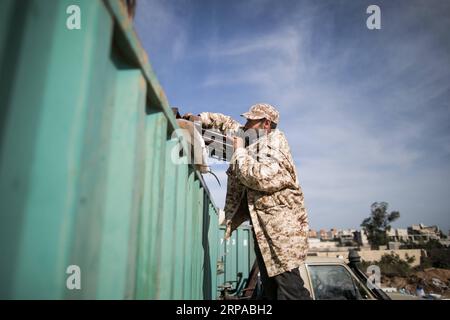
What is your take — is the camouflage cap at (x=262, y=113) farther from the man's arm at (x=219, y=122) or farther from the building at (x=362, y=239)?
the building at (x=362, y=239)

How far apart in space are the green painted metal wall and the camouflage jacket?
1140mm

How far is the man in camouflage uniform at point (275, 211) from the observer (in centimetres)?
181

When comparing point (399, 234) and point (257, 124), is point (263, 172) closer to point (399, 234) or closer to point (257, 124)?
point (257, 124)

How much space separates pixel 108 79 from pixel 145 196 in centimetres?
46

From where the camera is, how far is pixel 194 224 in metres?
2.02

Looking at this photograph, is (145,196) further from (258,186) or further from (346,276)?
(346,276)

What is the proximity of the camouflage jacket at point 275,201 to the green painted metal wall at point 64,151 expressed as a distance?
3.74ft

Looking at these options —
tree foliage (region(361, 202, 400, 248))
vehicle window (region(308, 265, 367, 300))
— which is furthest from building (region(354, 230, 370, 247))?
vehicle window (region(308, 265, 367, 300))

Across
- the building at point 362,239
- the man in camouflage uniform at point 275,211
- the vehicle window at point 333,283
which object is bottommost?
the building at point 362,239

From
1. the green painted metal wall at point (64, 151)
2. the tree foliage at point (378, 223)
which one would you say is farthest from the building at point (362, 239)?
the green painted metal wall at point (64, 151)

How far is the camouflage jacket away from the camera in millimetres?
1848

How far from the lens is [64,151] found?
527mm

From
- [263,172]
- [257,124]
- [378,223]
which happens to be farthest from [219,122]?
[378,223]

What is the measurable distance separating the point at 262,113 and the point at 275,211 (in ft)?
2.68
